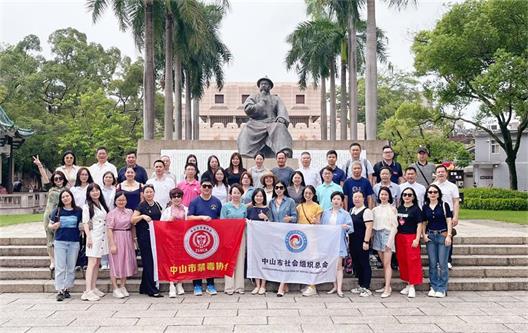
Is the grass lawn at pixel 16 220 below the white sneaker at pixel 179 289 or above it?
above

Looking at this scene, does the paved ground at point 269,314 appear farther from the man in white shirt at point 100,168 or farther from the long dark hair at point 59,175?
the man in white shirt at point 100,168

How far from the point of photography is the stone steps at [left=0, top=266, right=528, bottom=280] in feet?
24.7

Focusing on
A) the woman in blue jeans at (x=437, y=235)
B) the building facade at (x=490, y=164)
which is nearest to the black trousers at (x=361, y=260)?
the woman in blue jeans at (x=437, y=235)

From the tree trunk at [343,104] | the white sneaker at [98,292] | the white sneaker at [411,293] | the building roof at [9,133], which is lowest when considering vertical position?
the white sneaker at [411,293]

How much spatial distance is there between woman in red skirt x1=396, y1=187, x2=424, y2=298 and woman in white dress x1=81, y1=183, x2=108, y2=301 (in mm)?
4431

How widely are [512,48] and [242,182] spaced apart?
17.0 m

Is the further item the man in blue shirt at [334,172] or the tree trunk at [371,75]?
the tree trunk at [371,75]

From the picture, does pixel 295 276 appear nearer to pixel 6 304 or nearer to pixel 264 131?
pixel 6 304

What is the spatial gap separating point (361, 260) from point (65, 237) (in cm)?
437

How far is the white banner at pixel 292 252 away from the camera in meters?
6.98

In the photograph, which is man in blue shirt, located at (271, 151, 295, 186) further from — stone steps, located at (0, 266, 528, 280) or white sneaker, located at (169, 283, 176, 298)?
white sneaker, located at (169, 283, 176, 298)

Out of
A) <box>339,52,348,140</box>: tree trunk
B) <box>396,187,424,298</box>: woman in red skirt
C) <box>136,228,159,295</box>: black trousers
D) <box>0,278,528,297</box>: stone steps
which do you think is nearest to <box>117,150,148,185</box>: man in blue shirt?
<box>136,228,159,295</box>: black trousers

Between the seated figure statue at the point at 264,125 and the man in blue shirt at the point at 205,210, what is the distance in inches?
191

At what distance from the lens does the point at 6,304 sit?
647 centimetres
